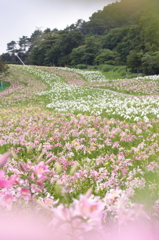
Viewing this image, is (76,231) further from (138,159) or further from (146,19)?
(146,19)

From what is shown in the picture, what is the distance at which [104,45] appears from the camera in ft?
175

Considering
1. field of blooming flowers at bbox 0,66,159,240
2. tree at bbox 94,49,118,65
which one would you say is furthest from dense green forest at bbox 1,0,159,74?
field of blooming flowers at bbox 0,66,159,240

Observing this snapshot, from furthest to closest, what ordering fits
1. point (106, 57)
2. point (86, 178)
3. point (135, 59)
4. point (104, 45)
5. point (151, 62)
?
point (104, 45) → point (106, 57) → point (135, 59) → point (151, 62) → point (86, 178)

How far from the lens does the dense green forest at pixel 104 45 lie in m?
29.4

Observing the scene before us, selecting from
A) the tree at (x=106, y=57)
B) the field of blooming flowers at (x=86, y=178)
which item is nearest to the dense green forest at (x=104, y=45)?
the tree at (x=106, y=57)

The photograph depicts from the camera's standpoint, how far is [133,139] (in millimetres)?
5977

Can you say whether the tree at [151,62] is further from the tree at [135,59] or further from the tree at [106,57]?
the tree at [106,57]

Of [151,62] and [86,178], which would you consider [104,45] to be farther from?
[86,178]

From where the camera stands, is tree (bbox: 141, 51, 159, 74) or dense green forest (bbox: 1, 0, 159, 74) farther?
dense green forest (bbox: 1, 0, 159, 74)

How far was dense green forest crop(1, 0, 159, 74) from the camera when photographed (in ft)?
96.6

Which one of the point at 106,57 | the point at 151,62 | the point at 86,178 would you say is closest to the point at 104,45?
the point at 106,57

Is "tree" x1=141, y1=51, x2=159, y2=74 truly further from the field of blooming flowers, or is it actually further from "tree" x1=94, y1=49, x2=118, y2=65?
the field of blooming flowers

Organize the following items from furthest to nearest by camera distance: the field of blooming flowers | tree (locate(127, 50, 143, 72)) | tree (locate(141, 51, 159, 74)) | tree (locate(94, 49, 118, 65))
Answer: tree (locate(94, 49, 118, 65)) < tree (locate(127, 50, 143, 72)) < tree (locate(141, 51, 159, 74)) < the field of blooming flowers

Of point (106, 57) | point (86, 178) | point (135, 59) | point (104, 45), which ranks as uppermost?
point (104, 45)
